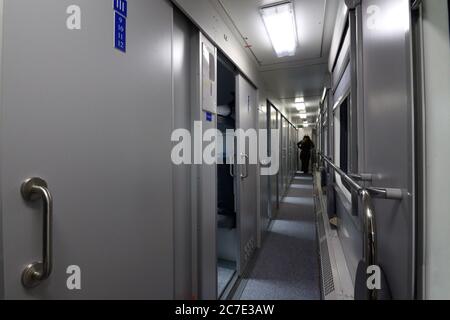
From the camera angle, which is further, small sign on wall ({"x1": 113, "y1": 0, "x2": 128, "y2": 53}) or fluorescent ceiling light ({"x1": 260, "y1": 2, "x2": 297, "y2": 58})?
fluorescent ceiling light ({"x1": 260, "y1": 2, "x2": 297, "y2": 58})

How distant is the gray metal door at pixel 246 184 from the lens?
2.34 metres

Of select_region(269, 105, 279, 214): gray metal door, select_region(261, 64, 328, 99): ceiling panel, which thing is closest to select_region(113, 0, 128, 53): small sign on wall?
select_region(261, 64, 328, 99): ceiling panel

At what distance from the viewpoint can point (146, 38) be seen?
1023mm

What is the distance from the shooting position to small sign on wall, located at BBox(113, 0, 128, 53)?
87 centimetres

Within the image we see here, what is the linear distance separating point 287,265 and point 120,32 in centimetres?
270

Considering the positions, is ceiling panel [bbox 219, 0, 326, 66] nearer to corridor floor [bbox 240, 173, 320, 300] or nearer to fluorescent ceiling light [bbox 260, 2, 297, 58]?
fluorescent ceiling light [bbox 260, 2, 297, 58]

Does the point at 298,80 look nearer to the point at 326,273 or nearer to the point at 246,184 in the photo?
the point at 246,184

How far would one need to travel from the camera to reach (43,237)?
1.90ft

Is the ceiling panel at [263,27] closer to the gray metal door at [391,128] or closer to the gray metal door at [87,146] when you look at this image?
the gray metal door at [391,128]

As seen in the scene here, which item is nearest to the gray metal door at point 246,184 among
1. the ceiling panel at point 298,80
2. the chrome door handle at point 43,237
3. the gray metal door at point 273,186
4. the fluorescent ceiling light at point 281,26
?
the fluorescent ceiling light at point 281,26

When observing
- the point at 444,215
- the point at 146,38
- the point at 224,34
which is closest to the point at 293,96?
the point at 224,34

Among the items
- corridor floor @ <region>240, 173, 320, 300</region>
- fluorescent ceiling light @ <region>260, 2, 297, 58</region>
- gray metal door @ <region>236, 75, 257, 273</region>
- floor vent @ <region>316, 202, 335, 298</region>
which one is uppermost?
fluorescent ceiling light @ <region>260, 2, 297, 58</region>

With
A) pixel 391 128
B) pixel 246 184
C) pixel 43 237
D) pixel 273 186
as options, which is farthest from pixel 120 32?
pixel 273 186

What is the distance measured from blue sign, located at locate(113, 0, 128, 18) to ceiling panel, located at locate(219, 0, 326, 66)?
1.01 m
